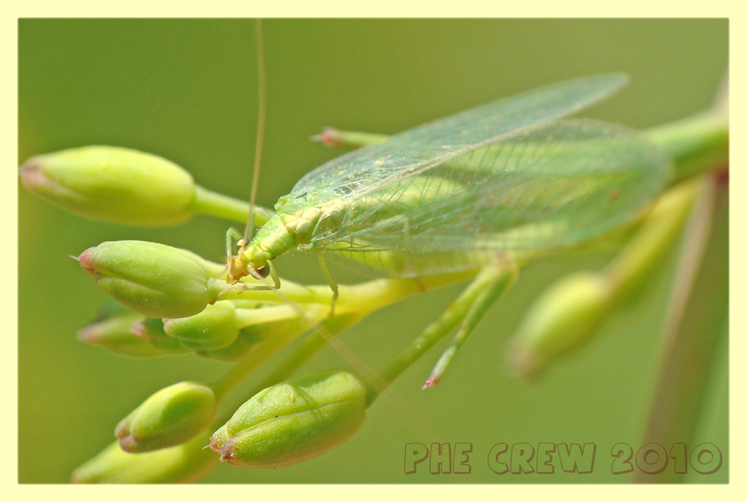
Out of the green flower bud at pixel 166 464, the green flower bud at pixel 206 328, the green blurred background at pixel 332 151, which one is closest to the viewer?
the green flower bud at pixel 206 328

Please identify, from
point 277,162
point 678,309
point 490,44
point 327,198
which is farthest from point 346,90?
point 678,309

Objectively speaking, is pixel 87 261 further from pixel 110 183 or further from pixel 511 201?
pixel 511 201

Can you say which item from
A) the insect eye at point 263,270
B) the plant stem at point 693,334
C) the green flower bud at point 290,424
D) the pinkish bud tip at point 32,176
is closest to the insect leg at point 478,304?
the green flower bud at point 290,424

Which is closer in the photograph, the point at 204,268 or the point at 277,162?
the point at 204,268

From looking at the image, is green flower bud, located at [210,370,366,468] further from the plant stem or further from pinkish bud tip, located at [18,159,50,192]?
the plant stem

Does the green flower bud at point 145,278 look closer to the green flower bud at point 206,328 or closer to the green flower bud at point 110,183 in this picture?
the green flower bud at point 206,328

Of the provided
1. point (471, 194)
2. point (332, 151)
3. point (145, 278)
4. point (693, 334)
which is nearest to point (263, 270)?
point (145, 278)

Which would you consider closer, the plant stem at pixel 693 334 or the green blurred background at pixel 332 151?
the plant stem at pixel 693 334

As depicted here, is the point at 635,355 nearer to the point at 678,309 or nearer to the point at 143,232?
the point at 678,309
